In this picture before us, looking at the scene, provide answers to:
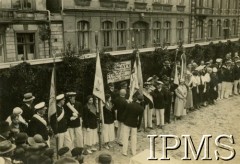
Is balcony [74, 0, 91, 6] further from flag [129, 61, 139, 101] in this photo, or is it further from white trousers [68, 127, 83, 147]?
white trousers [68, 127, 83, 147]

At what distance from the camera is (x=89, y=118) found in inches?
308

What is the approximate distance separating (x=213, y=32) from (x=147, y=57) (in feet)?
71.3

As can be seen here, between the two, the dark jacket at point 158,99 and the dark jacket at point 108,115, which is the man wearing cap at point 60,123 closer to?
the dark jacket at point 108,115

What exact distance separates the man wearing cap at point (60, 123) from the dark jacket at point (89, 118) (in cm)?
63

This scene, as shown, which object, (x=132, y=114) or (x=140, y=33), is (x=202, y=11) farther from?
(x=132, y=114)

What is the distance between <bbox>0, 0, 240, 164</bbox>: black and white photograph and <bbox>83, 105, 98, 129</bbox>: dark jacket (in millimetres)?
26

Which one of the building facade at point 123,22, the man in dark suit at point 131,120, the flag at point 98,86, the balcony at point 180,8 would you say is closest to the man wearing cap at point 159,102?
the man in dark suit at point 131,120

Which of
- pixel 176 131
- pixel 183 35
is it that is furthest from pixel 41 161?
pixel 183 35

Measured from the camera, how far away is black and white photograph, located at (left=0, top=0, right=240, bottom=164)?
265 inches

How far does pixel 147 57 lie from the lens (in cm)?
1258

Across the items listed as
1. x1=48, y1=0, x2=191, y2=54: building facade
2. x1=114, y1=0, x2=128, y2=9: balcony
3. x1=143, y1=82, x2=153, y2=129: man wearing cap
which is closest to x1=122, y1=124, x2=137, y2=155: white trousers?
x1=143, y1=82, x2=153, y2=129: man wearing cap

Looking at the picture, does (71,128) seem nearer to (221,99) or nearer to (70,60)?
(70,60)

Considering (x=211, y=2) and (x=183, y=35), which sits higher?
(x=211, y=2)

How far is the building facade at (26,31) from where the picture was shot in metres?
15.6
